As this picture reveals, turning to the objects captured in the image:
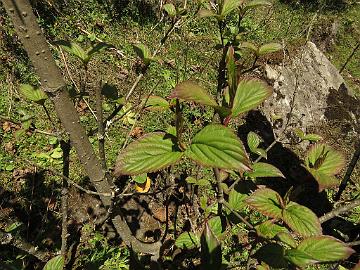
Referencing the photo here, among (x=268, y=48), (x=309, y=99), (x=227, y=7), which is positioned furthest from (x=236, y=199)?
(x=309, y=99)

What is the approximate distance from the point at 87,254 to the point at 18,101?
76.2 inches

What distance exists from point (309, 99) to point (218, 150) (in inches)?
165

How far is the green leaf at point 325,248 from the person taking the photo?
1.17 meters

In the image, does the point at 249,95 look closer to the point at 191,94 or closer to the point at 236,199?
the point at 191,94

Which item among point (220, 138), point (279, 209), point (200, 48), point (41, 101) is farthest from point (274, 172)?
point (200, 48)

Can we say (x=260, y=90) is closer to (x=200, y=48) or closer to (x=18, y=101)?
(x=18, y=101)

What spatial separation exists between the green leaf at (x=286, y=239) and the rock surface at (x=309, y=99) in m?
2.91

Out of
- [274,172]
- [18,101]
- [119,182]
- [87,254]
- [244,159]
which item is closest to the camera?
[244,159]

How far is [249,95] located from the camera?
99 cm

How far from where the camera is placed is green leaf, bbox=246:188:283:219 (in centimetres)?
133

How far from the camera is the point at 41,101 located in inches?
55.4

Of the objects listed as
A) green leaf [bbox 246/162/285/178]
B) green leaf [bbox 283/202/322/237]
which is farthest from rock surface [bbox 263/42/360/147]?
green leaf [bbox 283/202/322/237]

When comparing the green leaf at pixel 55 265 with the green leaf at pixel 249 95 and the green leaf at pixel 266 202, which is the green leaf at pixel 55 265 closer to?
the green leaf at pixel 266 202

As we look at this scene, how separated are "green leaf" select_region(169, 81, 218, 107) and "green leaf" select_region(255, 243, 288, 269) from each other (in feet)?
2.18
